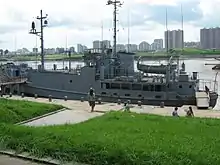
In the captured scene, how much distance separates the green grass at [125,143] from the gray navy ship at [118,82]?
2076 centimetres

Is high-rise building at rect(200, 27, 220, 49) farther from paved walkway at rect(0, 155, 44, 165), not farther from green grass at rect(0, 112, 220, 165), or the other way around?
paved walkway at rect(0, 155, 44, 165)

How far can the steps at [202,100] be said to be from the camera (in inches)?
1089

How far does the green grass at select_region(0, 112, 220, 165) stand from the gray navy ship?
20758mm

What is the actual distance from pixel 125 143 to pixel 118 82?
26522 mm

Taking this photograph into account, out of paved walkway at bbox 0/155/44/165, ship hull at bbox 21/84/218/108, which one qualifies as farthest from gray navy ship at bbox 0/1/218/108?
paved walkway at bbox 0/155/44/165

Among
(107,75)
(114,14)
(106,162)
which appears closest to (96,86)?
(107,75)

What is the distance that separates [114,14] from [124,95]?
1001cm

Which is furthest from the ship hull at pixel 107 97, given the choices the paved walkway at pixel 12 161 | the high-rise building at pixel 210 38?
the high-rise building at pixel 210 38

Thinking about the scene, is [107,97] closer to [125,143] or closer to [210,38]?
[125,143]

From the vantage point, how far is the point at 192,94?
33.0 metres

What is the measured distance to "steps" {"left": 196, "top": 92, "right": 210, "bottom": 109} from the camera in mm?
27653

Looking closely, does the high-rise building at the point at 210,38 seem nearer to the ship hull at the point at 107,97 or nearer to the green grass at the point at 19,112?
the ship hull at the point at 107,97

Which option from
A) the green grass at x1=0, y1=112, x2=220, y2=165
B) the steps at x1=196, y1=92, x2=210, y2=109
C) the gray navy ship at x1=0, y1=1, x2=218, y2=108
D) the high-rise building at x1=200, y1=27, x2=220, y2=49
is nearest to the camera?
the green grass at x1=0, y1=112, x2=220, y2=165

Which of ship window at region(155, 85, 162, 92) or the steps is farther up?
ship window at region(155, 85, 162, 92)
